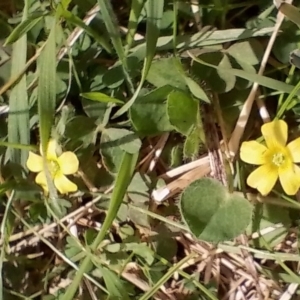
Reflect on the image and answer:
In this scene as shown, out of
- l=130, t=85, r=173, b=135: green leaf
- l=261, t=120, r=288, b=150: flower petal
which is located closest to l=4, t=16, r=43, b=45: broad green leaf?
l=130, t=85, r=173, b=135: green leaf

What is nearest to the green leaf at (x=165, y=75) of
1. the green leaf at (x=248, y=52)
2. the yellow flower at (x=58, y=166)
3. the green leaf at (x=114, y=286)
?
the green leaf at (x=248, y=52)

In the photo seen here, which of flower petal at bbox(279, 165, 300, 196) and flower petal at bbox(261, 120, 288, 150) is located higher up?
flower petal at bbox(261, 120, 288, 150)

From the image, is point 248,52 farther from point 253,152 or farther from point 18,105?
point 18,105

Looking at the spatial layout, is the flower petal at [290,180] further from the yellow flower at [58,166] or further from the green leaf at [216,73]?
the yellow flower at [58,166]

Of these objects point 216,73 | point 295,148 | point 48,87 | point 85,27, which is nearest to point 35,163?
point 48,87

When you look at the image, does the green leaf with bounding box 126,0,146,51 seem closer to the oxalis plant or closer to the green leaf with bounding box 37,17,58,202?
the oxalis plant

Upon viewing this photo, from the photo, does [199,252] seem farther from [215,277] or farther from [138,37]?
[138,37]

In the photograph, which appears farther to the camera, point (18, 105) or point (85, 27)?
point (18, 105)
